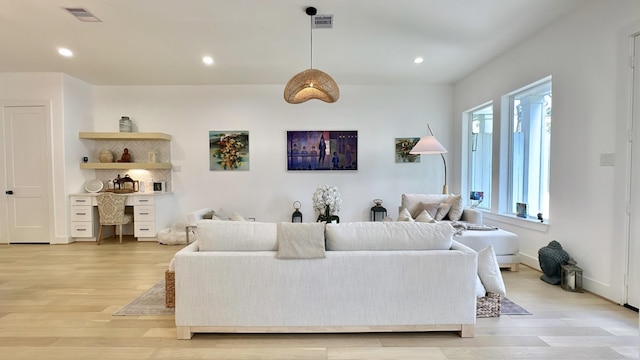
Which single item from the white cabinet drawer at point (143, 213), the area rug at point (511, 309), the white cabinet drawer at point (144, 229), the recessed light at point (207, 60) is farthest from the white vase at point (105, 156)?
the area rug at point (511, 309)

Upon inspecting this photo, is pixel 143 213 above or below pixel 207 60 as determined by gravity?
below

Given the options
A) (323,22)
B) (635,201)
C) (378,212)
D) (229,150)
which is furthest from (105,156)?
(635,201)

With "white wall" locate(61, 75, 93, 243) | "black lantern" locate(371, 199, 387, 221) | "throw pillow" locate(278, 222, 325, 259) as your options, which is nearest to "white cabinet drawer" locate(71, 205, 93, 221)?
"white wall" locate(61, 75, 93, 243)

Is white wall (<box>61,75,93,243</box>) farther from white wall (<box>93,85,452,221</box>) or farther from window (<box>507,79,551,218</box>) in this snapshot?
window (<box>507,79,551,218</box>)

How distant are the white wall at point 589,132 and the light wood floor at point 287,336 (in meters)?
0.49

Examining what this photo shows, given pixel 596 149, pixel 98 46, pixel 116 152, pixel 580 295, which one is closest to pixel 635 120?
pixel 596 149

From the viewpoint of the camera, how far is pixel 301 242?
7.12 ft

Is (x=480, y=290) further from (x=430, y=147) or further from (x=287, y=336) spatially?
(x=430, y=147)

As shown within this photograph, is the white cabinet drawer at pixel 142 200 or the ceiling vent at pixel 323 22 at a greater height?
the ceiling vent at pixel 323 22

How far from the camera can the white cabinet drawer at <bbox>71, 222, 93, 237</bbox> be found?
17.7 ft

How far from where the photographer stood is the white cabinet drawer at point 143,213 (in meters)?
5.45

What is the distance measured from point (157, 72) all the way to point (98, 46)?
1.08 meters

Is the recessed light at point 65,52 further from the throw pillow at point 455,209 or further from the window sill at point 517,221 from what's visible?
the window sill at point 517,221

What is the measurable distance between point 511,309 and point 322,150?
4188 mm
